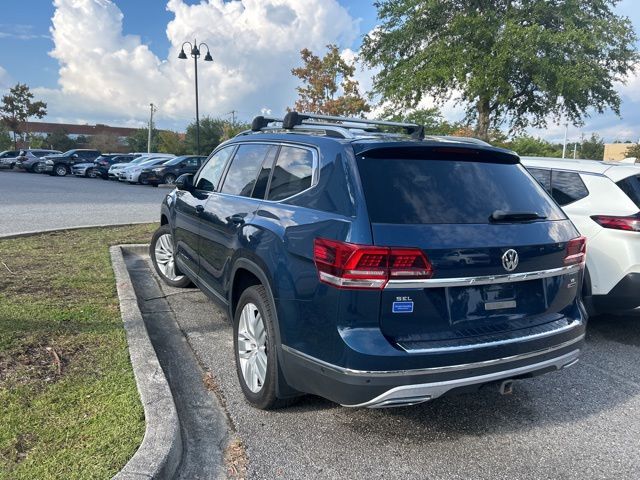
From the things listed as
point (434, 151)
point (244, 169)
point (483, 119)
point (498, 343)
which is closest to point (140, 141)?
point (483, 119)

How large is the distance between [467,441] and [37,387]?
9.16 feet

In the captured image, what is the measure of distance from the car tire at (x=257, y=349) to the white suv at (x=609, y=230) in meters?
3.08

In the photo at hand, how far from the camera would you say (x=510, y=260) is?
2.91 metres

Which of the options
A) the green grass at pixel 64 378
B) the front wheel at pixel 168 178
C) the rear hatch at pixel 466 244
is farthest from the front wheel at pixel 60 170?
the rear hatch at pixel 466 244

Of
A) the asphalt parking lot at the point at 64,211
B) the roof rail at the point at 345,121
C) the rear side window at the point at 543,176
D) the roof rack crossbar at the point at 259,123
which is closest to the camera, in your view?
the roof rail at the point at 345,121

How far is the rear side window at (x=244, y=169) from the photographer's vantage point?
4.05 m

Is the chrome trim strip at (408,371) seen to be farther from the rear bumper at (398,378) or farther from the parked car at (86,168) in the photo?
the parked car at (86,168)

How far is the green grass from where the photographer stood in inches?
105

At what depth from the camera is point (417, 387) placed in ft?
8.75

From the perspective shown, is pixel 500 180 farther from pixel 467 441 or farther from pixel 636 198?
pixel 636 198

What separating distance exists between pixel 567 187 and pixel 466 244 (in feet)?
10.0

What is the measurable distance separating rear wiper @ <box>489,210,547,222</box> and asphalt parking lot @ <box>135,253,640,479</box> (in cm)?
124

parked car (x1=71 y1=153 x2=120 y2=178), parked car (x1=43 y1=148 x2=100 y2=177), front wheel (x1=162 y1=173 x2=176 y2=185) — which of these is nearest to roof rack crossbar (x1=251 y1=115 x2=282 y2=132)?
front wheel (x1=162 y1=173 x2=176 y2=185)

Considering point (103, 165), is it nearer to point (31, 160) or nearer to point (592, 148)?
point (31, 160)
